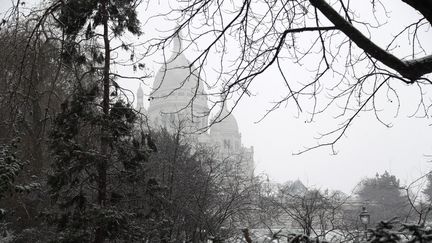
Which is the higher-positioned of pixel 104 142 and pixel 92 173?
pixel 104 142

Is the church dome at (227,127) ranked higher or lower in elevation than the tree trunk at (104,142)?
higher

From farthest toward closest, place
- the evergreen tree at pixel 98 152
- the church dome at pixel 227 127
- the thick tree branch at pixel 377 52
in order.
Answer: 1. the church dome at pixel 227 127
2. the evergreen tree at pixel 98 152
3. the thick tree branch at pixel 377 52

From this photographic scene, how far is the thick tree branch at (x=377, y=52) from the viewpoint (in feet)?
13.2

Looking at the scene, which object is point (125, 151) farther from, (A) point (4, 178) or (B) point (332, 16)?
(B) point (332, 16)

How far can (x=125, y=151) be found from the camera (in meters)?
8.62

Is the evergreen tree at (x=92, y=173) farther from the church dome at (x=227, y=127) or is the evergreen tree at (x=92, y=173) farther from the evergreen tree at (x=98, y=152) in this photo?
the church dome at (x=227, y=127)

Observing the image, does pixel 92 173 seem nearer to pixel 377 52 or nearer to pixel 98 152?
pixel 98 152

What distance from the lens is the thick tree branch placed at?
4012 millimetres

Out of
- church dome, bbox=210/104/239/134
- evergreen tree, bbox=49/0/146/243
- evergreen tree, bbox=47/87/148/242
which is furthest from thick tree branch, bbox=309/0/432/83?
church dome, bbox=210/104/239/134

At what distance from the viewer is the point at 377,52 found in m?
4.02

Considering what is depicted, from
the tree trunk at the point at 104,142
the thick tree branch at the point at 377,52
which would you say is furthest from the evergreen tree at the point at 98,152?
the thick tree branch at the point at 377,52

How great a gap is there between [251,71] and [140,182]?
485 cm

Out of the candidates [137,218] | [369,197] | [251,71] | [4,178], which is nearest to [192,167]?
[137,218]

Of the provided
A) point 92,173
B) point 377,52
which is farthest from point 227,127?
point 377,52
